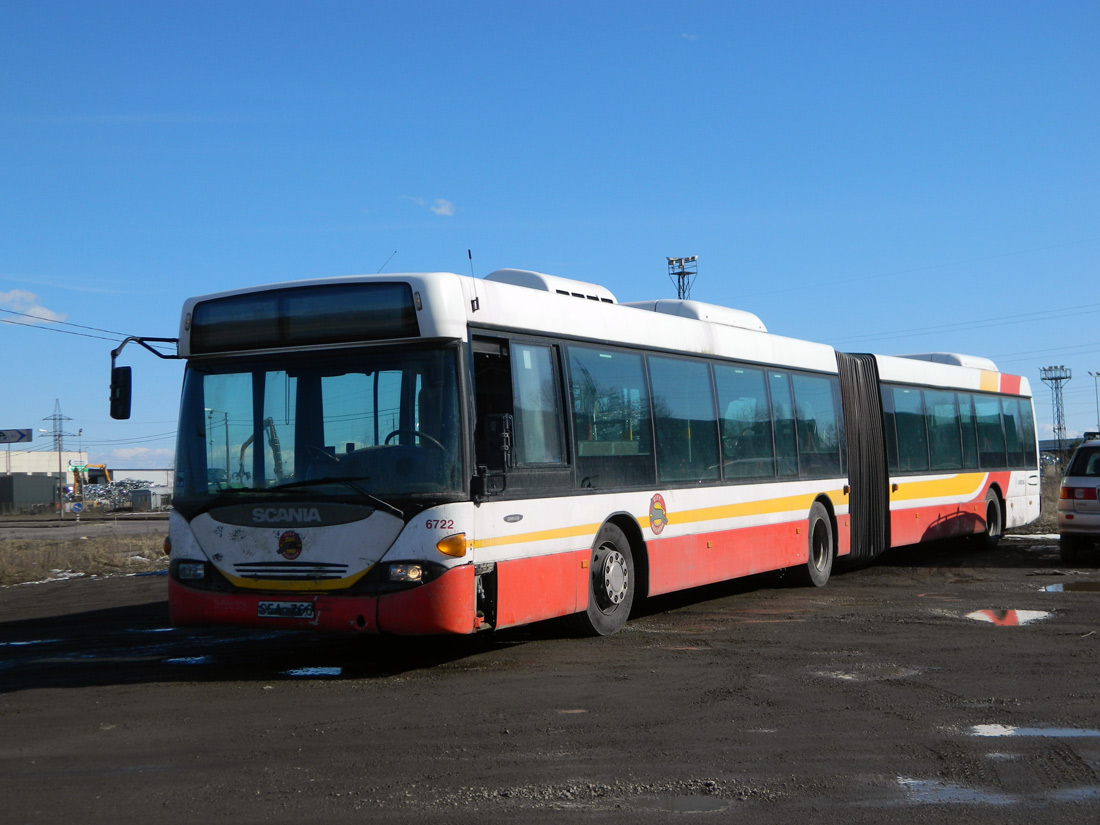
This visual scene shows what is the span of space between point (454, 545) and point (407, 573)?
1.28 feet

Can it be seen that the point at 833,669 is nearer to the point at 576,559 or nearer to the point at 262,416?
the point at 576,559

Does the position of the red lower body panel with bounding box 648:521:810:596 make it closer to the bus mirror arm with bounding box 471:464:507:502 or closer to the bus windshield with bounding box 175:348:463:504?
the bus mirror arm with bounding box 471:464:507:502

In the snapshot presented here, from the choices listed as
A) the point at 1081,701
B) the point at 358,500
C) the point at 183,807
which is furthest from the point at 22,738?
the point at 1081,701

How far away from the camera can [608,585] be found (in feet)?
36.4

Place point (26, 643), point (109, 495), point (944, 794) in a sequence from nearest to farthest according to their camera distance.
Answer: point (944, 794)
point (26, 643)
point (109, 495)

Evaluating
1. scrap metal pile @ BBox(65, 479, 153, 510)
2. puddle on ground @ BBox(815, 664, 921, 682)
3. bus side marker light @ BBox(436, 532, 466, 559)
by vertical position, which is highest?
scrap metal pile @ BBox(65, 479, 153, 510)

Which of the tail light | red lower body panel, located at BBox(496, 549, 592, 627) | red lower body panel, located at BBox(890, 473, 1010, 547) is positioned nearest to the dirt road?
red lower body panel, located at BBox(496, 549, 592, 627)

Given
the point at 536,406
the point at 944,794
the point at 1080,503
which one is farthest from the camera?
the point at 1080,503

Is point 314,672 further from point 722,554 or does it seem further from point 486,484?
point 722,554

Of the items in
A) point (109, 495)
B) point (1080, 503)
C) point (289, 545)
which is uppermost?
point (109, 495)

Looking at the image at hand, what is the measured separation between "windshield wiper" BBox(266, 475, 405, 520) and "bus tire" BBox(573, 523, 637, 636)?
96.9 inches

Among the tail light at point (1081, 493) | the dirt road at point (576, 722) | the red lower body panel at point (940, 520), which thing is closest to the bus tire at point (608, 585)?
the dirt road at point (576, 722)

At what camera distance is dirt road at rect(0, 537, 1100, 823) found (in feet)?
18.7

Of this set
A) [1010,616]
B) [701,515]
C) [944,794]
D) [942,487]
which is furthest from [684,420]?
[942,487]
